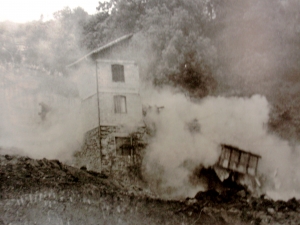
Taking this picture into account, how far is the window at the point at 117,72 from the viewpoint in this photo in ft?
25.4

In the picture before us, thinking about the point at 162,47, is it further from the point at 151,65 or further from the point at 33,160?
the point at 33,160

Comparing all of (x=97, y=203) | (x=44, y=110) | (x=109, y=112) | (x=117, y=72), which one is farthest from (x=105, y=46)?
(x=97, y=203)

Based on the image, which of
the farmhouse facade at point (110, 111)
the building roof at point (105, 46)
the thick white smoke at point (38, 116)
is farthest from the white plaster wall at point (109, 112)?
the building roof at point (105, 46)

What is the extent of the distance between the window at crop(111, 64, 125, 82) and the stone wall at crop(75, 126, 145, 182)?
80 cm

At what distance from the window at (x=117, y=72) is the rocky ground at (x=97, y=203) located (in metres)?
1.58

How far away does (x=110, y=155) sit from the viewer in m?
7.50

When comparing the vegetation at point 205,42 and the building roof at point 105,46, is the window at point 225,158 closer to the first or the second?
the vegetation at point 205,42

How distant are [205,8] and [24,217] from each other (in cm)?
463

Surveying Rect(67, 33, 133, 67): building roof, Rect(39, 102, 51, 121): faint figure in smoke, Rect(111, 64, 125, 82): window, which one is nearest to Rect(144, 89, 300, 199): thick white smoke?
Rect(111, 64, 125, 82): window

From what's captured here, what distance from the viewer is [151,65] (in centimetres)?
793

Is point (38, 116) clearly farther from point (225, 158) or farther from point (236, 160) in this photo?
point (236, 160)

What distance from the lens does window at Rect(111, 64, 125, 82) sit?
775cm

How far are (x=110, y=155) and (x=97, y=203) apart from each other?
782 millimetres

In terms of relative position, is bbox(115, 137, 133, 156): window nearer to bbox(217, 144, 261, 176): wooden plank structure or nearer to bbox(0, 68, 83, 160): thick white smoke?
bbox(0, 68, 83, 160): thick white smoke
